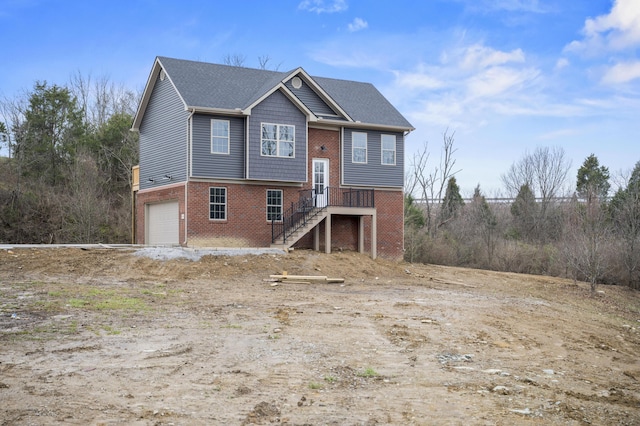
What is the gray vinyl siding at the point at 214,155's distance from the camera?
27375 millimetres

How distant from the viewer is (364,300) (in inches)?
731

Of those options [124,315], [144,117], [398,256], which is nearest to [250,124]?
[144,117]

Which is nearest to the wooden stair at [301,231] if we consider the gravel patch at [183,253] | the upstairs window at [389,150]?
the gravel patch at [183,253]

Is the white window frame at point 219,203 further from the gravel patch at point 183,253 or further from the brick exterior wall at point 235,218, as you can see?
the gravel patch at point 183,253

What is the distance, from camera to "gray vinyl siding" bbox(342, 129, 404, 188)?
31.4 meters

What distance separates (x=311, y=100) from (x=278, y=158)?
12.5 ft

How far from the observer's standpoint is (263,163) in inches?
1109

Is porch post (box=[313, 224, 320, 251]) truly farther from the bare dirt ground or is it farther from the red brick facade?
the bare dirt ground

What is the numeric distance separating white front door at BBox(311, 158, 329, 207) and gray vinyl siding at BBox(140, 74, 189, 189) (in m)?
6.19

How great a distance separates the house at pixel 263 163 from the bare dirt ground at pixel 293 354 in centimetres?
632

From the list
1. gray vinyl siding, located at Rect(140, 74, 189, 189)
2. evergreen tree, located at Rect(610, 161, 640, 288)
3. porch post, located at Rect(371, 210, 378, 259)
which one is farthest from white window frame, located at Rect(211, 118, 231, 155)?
evergreen tree, located at Rect(610, 161, 640, 288)

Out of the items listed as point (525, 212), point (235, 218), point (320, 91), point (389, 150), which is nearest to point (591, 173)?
point (525, 212)

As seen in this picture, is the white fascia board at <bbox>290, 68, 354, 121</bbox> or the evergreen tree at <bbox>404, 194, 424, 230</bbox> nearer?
the white fascia board at <bbox>290, 68, 354, 121</bbox>

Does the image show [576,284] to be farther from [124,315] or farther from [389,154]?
[124,315]
